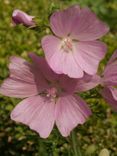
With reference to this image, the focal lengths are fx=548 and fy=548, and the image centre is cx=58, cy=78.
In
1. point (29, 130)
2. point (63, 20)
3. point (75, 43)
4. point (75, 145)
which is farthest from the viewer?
point (29, 130)

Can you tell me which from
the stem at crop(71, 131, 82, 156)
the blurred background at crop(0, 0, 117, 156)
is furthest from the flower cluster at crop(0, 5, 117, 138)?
the blurred background at crop(0, 0, 117, 156)

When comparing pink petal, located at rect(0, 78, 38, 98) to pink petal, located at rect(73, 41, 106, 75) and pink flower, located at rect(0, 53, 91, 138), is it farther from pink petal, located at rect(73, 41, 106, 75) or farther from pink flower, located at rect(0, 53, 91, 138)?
pink petal, located at rect(73, 41, 106, 75)

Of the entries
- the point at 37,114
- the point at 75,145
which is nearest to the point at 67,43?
the point at 37,114

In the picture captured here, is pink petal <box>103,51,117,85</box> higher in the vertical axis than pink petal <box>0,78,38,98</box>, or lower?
higher

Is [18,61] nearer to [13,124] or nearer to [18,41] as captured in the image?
[13,124]

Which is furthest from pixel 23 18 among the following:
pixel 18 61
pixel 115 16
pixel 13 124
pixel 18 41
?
pixel 115 16

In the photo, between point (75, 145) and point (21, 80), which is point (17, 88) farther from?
point (75, 145)

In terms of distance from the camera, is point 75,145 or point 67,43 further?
point 75,145
